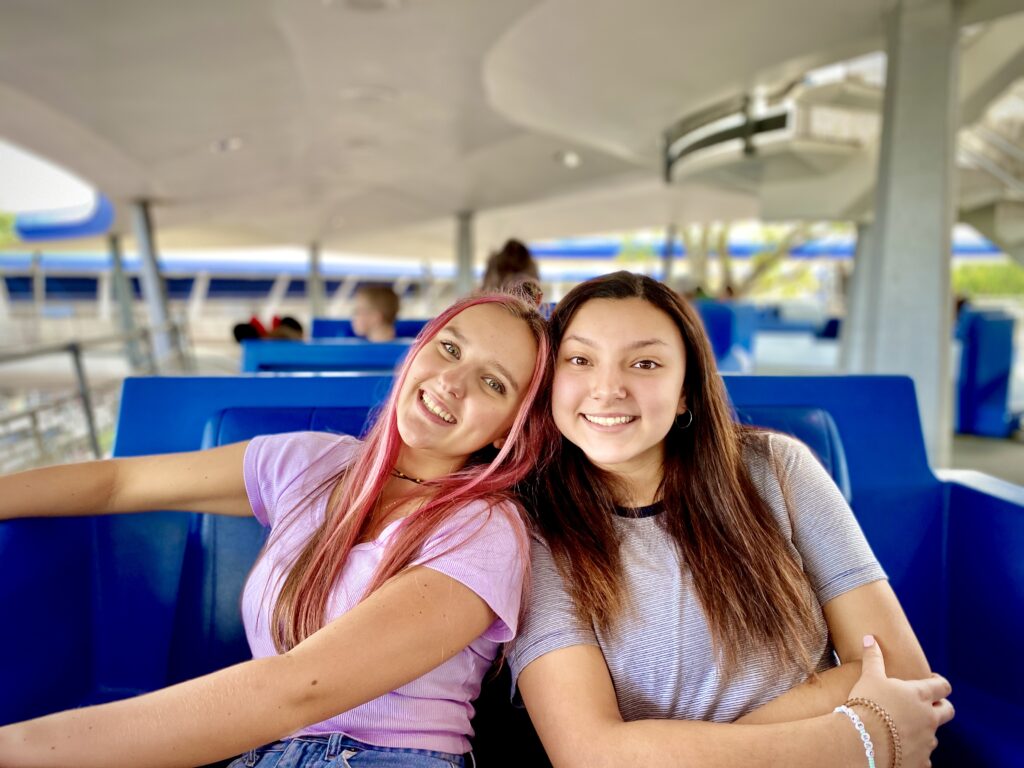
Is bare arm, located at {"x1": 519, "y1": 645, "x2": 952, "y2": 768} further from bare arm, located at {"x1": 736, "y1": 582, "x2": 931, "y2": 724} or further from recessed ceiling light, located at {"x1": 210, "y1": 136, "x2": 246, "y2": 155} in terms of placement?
recessed ceiling light, located at {"x1": 210, "y1": 136, "x2": 246, "y2": 155}

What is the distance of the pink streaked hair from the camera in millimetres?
1242

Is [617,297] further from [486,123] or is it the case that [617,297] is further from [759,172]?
[759,172]

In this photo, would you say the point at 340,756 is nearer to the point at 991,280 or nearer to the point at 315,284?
the point at 315,284

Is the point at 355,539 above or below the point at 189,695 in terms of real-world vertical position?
above

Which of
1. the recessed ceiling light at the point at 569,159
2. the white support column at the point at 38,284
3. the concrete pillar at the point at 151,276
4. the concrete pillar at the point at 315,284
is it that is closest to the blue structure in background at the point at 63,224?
the concrete pillar at the point at 151,276

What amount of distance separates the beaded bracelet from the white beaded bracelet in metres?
0.02

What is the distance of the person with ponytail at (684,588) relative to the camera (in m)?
1.12

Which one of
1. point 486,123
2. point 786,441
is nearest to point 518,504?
point 786,441

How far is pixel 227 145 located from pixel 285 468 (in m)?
9.52

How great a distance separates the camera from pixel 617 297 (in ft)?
4.48

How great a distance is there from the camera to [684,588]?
1257 mm

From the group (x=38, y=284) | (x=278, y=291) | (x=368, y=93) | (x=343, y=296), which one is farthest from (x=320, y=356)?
(x=343, y=296)

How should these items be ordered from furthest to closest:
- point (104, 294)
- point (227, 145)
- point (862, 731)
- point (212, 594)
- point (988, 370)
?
point (104, 294) < point (227, 145) < point (988, 370) < point (212, 594) < point (862, 731)

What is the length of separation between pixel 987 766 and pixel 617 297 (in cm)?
114
